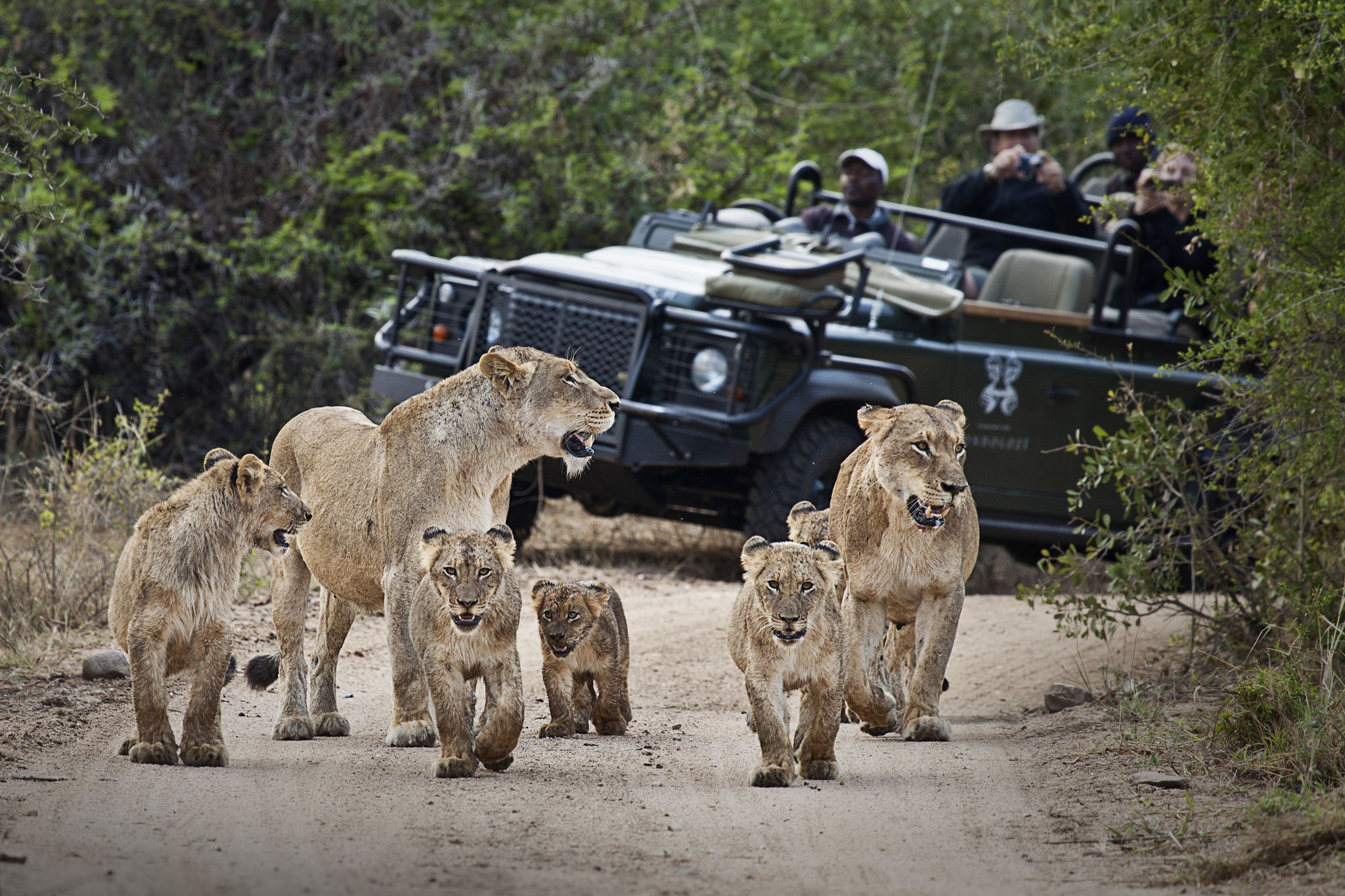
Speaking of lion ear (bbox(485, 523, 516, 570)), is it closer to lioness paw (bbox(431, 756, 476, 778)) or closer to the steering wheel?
lioness paw (bbox(431, 756, 476, 778))

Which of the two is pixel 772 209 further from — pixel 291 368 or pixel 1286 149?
pixel 1286 149

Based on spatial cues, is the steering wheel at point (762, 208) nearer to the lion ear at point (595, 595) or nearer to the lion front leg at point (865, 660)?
the lion front leg at point (865, 660)

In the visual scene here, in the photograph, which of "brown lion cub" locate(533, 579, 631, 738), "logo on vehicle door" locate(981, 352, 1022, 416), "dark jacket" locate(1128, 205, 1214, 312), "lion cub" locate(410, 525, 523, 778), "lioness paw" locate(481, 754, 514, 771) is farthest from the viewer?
"dark jacket" locate(1128, 205, 1214, 312)

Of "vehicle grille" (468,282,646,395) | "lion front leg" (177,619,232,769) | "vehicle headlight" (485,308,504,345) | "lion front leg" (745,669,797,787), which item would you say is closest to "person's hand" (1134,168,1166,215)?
"vehicle grille" (468,282,646,395)

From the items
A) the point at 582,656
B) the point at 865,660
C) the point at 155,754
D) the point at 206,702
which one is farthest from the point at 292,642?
the point at 865,660

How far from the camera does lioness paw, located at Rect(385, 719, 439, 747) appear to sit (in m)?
5.32

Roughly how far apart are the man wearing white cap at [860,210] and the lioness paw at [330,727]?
6224mm

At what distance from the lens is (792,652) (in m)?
4.95

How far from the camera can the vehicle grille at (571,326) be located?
8594 mm

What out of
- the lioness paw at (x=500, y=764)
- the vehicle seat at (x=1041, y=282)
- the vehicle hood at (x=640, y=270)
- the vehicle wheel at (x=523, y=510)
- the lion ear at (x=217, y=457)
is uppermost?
the vehicle seat at (x=1041, y=282)

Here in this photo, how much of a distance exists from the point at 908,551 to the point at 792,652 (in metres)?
Answer: 1.04

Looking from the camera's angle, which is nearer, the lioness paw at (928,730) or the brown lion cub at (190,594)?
the brown lion cub at (190,594)

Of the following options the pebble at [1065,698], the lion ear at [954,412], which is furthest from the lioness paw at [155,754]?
the pebble at [1065,698]

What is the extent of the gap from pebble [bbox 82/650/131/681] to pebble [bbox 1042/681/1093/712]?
4.02 meters
